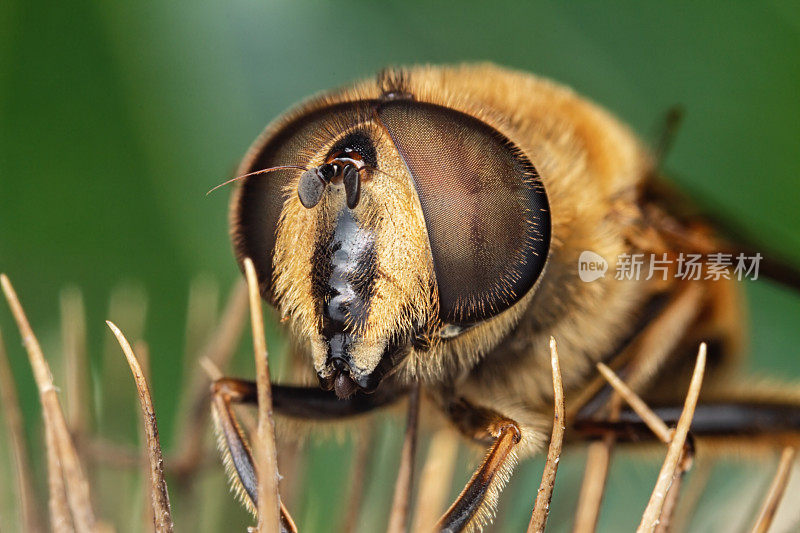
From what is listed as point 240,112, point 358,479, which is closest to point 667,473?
point 358,479

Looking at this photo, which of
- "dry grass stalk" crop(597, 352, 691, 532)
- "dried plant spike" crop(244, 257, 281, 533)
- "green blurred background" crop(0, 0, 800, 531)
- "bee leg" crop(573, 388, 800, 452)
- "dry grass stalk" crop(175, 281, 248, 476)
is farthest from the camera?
"green blurred background" crop(0, 0, 800, 531)

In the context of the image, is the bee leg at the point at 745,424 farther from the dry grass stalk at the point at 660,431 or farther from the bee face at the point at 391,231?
the bee face at the point at 391,231

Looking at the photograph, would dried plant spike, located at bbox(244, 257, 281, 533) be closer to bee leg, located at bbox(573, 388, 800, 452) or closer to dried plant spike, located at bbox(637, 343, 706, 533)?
dried plant spike, located at bbox(637, 343, 706, 533)

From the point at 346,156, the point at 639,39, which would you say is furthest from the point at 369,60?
the point at 346,156

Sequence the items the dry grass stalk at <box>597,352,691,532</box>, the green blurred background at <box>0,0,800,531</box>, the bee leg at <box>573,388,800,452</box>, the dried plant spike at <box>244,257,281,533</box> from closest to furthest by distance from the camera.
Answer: the dried plant spike at <box>244,257,281,533</box> → the dry grass stalk at <box>597,352,691,532</box> → the bee leg at <box>573,388,800,452</box> → the green blurred background at <box>0,0,800,531</box>

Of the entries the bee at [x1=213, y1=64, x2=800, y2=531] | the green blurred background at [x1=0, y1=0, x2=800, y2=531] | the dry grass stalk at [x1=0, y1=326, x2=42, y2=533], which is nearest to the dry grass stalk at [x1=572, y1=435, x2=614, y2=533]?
the bee at [x1=213, y1=64, x2=800, y2=531]

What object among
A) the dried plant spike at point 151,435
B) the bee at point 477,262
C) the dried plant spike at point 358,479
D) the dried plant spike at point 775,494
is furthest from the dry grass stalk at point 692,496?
the dried plant spike at point 151,435

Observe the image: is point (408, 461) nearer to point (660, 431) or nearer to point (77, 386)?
point (660, 431)

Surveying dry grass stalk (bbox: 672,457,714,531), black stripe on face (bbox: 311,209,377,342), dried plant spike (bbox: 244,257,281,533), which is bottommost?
dry grass stalk (bbox: 672,457,714,531)
